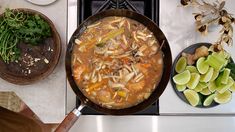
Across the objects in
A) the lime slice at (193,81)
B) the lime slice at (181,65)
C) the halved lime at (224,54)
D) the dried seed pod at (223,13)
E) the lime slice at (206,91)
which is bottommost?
the lime slice at (206,91)

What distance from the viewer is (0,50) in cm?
138

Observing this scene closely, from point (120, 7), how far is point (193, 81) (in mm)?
373

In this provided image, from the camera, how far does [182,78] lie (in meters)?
1.39

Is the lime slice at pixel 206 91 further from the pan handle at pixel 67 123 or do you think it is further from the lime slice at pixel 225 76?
the pan handle at pixel 67 123

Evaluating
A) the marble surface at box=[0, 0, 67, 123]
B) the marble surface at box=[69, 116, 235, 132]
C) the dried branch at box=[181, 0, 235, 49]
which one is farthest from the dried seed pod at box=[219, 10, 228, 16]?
the marble surface at box=[0, 0, 67, 123]

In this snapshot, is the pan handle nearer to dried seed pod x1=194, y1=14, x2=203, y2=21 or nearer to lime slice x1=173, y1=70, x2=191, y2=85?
lime slice x1=173, y1=70, x2=191, y2=85

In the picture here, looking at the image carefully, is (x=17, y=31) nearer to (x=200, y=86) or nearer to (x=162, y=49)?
(x=162, y=49)

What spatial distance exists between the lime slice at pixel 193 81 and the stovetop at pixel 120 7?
0.14m

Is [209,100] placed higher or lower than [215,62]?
lower

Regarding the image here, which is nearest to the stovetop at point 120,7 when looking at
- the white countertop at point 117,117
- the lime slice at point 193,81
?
the white countertop at point 117,117

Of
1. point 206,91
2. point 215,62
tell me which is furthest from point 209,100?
point 215,62

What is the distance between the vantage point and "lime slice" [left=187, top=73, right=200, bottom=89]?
138 cm

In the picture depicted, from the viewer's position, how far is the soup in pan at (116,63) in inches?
51.0

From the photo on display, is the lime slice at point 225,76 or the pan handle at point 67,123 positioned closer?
the pan handle at point 67,123
